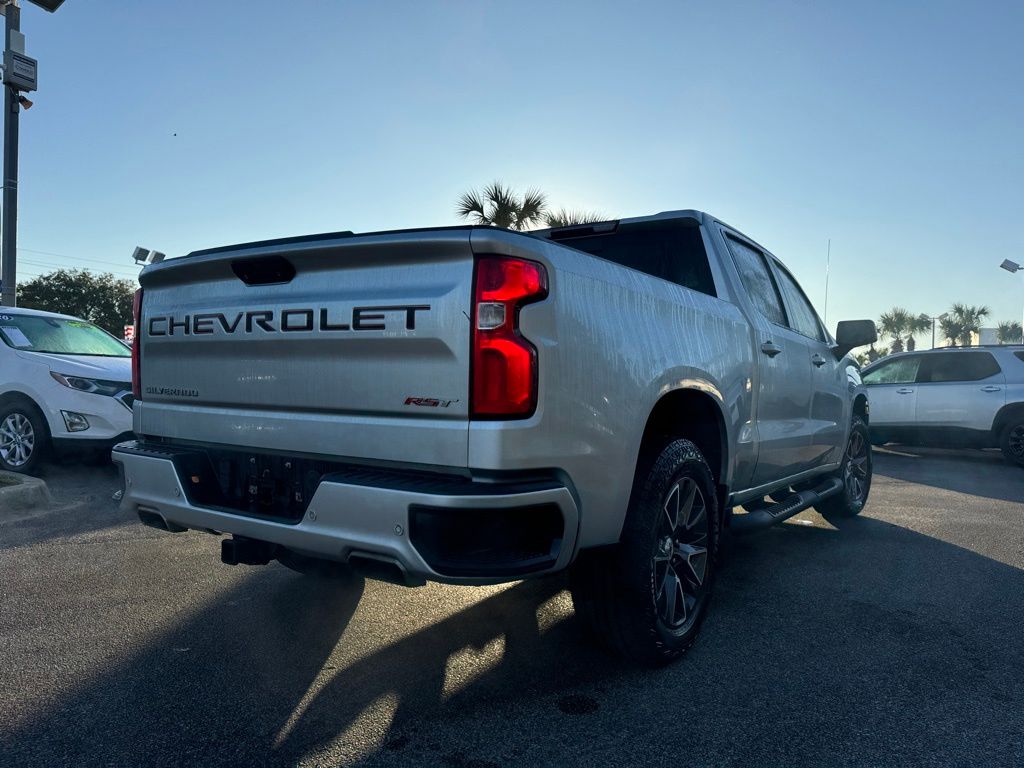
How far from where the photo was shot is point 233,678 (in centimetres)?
294

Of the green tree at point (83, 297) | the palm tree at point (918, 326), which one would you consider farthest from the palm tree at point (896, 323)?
the green tree at point (83, 297)

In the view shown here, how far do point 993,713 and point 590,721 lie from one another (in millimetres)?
1415

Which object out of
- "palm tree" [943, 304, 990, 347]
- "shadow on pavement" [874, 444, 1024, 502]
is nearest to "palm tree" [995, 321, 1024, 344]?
"palm tree" [943, 304, 990, 347]

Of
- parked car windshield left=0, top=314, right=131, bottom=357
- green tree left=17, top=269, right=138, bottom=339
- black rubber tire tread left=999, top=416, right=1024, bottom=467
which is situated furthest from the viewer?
green tree left=17, top=269, right=138, bottom=339

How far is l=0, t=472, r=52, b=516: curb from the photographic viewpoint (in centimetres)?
571

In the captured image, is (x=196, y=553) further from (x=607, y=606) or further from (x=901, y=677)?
(x=901, y=677)

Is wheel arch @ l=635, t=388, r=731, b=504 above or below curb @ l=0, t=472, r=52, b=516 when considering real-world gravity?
above

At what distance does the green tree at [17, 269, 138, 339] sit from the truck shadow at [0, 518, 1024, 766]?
1775 inches

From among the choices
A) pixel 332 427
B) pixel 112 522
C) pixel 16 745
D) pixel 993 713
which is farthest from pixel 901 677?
pixel 112 522

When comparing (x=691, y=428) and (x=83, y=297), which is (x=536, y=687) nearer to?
(x=691, y=428)

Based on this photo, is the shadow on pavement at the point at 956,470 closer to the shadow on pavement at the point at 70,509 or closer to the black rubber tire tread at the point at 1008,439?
the black rubber tire tread at the point at 1008,439

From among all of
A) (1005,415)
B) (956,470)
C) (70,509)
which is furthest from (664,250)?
(1005,415)

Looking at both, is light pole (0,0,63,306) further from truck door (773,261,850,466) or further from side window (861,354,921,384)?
side window (861,354,921,384)

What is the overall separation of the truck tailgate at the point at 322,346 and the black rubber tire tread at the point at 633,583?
87 centimetres
